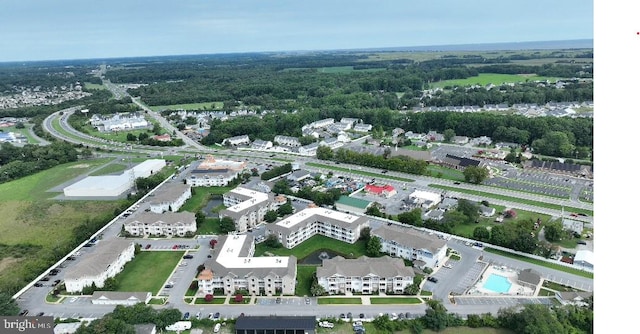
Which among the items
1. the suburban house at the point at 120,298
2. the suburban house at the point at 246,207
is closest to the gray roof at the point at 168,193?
the suburban house at the point at 246,207

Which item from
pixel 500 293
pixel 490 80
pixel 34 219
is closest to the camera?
pixel 500 293

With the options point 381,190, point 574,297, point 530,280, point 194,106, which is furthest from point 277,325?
point 194,106

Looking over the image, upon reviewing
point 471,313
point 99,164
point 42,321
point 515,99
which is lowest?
point 471,313

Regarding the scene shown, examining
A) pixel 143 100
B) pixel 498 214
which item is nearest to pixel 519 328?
pixel 498 214

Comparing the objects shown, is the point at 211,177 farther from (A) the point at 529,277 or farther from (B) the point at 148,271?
(A) the point at 529,277

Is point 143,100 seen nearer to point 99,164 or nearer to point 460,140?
point 99,164

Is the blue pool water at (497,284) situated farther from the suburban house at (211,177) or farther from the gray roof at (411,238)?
the suburban house at (211,177)
